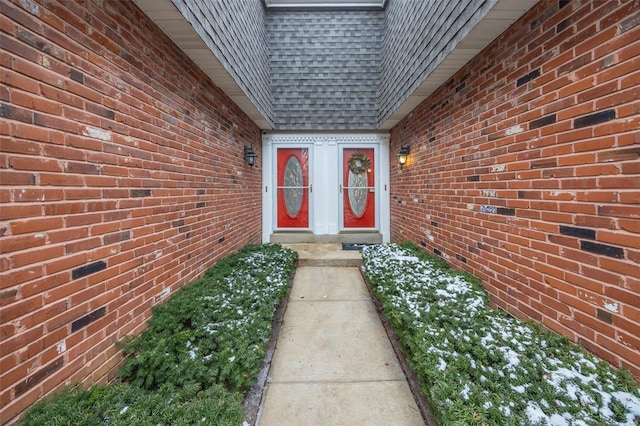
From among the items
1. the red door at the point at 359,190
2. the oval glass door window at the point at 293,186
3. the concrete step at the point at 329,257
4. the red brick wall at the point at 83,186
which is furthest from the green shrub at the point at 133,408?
the red door at the point at 359,190

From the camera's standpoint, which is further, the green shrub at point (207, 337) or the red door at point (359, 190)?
the red door at point (359, 190)

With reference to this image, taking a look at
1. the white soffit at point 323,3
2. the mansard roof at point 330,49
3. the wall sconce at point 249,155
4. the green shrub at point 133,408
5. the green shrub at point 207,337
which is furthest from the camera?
the white soffit at point 323,3

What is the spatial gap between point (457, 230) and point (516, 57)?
66.8 inches

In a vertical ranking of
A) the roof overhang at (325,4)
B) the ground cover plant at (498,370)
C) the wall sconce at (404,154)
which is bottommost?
the ground cover plant at (498,370)

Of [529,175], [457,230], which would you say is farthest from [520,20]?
[457,230]

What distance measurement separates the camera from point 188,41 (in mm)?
2244

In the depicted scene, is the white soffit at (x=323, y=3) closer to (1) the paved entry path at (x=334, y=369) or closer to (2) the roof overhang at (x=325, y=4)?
(2) the roof overhang at (x=325, y=4)

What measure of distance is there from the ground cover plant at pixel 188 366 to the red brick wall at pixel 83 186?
0.47 feet

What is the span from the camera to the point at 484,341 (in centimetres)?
163

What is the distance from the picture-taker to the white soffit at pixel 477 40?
5.97 ft

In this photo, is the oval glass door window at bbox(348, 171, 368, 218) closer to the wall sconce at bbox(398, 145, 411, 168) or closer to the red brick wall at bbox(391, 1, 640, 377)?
the wall sconce at bbox(398, 145, 411, 168)

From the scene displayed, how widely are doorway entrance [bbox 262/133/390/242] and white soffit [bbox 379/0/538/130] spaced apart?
2.06 meters

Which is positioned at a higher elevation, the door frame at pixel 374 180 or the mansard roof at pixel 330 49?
the mansard roof at pixel 330 49

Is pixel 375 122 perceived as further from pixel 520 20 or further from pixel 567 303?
pixel 567 303
